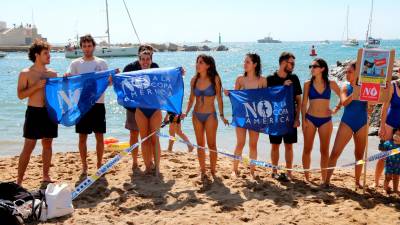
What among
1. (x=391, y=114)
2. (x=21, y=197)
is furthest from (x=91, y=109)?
(x=391, y=114)

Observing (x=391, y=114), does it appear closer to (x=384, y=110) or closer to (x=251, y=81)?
(x=384, y=110)

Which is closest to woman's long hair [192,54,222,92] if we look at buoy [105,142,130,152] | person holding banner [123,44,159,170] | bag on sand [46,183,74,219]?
person holding banner [123,44,159,170]

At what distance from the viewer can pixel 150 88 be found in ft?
22.2

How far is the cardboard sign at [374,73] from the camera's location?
19.5ft

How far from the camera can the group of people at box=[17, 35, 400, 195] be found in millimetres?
6309

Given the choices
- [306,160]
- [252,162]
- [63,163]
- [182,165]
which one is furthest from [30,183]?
[306,160]

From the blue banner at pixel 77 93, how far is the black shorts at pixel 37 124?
185mm

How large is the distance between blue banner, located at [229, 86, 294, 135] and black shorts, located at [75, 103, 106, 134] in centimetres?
203

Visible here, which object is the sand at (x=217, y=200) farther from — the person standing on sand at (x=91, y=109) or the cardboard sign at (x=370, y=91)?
the cardboard sign at (x=370, y=91)

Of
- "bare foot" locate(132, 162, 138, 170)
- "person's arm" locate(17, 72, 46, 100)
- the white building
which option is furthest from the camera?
the white building

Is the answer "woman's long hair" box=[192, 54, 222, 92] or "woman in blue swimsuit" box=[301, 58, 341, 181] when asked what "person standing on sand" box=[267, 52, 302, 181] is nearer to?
"woman in blue swimsuit" box=[301, 58, 341, 181]

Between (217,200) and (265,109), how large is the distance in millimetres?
1648

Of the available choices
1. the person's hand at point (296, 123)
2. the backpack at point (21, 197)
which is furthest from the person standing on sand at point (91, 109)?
the person's hand at point (296, 123)

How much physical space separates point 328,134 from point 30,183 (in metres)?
4.53
